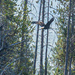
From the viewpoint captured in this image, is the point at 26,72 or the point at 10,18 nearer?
the point at 10,18

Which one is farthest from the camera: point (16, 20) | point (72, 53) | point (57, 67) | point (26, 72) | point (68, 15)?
point (57, 67)

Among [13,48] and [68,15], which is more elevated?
[68,15]

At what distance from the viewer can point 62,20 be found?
17781 mm

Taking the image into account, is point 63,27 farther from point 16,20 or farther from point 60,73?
point 16,20

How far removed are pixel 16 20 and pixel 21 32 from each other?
2.19ft

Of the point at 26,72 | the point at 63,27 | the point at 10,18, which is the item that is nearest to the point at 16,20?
the point at 10,18

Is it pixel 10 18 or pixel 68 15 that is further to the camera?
pixel 68 15

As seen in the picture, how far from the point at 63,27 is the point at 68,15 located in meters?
1.83

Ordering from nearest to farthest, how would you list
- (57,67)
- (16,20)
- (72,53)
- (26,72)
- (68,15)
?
(16,20) < (26,72) < (68,15) < (72,53) < (57,67)

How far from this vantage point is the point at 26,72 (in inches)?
458

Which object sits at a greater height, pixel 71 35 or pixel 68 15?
pixel 68 15

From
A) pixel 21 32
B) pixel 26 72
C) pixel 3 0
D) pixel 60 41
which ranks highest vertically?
pixel 3 0

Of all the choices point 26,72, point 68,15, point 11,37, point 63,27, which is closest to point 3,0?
point 11,37

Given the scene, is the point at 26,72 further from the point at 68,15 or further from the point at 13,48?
the point at 68,15
